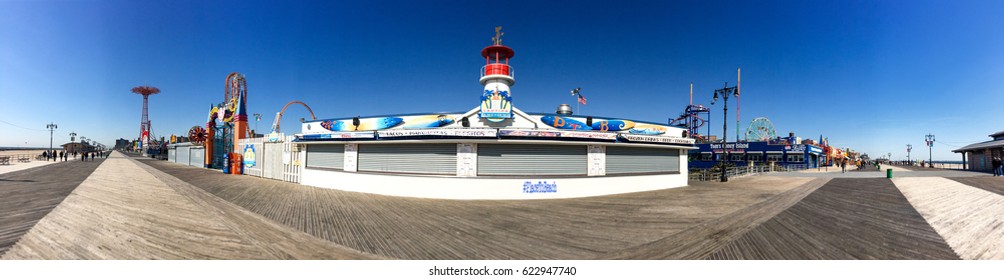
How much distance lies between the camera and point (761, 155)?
42469mm

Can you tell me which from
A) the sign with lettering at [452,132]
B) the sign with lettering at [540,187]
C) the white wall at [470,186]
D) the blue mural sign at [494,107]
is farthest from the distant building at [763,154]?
the sign with lettering at [452,132]

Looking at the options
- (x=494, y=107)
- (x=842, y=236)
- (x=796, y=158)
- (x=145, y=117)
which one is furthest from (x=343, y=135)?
(x=145, y=117)

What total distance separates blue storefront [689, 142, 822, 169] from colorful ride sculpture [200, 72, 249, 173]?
48345mm

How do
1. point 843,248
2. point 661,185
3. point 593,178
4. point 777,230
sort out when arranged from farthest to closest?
point 661,185
point 593,178
point 777,230
point 843,248

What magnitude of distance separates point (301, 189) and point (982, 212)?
980 inches

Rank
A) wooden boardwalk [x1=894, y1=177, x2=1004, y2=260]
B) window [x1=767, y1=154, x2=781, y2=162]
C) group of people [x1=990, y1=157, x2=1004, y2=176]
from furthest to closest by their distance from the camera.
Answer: window [x1=767, y1=154, x2=781, y2=162], group of people [x1=990, y1=157, x2=1004, y2=176], wooden boardwalk [x1=894, y1=177, x2=1004, y2=260]

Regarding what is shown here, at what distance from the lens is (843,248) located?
631cm

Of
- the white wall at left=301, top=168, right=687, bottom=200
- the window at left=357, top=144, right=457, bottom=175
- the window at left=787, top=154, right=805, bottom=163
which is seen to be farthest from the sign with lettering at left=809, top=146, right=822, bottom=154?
the window at left=357, top=144, right=457, bottom=175

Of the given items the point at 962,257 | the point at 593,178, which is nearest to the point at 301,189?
the point at 593,178

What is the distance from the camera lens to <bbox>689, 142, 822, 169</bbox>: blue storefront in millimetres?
40719

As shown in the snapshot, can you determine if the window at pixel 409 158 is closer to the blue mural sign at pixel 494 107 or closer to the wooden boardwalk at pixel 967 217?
the blue mural sign at pixel 494 107

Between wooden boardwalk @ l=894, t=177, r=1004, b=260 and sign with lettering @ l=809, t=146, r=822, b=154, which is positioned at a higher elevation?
sign with lettering @ l=809, t=146, r=822, b=154

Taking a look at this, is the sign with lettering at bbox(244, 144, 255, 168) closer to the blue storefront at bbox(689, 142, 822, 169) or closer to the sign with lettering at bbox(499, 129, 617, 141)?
the sign with lettering at bbox(499, 129, 617, 141)
